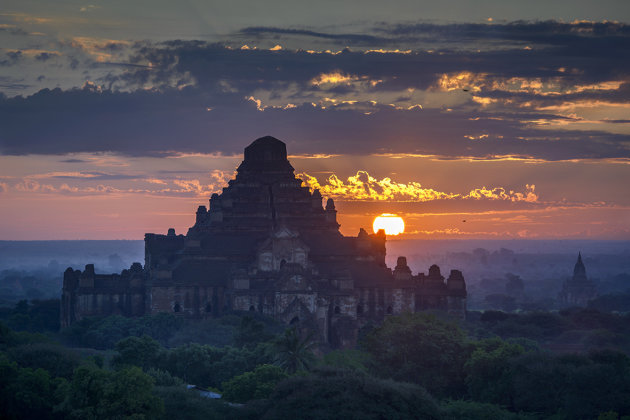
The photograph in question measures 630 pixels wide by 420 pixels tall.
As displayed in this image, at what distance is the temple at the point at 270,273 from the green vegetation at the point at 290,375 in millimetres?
5259

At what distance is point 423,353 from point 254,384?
18991 mm

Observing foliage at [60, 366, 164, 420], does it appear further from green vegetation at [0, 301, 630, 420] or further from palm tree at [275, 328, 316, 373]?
palm tree at [275, 328, 316, 373]

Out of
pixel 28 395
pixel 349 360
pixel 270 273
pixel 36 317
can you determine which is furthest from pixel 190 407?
pixel 36 317

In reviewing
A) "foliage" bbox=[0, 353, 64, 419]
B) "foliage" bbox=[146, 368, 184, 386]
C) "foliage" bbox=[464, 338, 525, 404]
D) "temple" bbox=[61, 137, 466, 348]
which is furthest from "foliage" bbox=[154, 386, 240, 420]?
"temple" bbox=[61, 137, 466, 348]

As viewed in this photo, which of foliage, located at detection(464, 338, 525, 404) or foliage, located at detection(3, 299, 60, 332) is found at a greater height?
foliage, located at detection(3, 299, 60, 332)

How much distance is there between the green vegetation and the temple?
526 cm

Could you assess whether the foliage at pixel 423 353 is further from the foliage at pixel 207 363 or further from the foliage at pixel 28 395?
the foliage at pixel 28 395

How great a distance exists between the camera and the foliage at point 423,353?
98.1m

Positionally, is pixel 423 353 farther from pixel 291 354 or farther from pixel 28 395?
pixel 28 395

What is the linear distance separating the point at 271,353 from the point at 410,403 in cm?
2519

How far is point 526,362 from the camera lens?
92.2 metres

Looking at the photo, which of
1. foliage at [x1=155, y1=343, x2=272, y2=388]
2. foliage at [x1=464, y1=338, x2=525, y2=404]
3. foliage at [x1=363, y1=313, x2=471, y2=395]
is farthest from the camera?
foliage at [x1=363, y1=313, x2=471, y2=395]

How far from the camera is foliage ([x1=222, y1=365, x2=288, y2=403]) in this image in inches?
3337

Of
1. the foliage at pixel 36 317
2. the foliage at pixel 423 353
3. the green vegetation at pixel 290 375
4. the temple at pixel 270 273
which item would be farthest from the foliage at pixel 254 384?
the foliage at pixel 36 317
